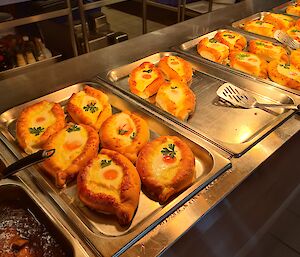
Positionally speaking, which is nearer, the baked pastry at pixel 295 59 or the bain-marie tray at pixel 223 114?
the bain-marie tray at pixel 223 114

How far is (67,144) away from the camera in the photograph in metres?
1.13

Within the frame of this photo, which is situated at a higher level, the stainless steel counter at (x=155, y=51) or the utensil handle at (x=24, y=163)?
the utensil handle at (x=24, y=163)

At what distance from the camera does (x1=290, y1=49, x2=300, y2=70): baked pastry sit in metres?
→ 1.74

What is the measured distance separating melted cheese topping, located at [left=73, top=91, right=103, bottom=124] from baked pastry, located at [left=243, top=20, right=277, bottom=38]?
1.34 metres

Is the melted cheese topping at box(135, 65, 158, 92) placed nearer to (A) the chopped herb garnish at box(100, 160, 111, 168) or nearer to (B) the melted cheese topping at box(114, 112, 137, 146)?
(B) the melted cheese topping at box(114, 112, 137, 146)

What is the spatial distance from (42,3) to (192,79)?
2014 mm

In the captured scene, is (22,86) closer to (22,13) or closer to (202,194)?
(202,194)

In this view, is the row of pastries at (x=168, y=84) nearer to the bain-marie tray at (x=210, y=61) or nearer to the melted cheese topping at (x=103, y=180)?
the bain-marie tray at (x=210, y=61)

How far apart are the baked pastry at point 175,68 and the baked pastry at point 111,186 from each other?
0.67 m

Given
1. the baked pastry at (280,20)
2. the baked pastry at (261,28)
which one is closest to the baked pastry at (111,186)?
the baked pastry at (261,28)

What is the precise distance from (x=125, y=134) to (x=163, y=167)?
0.71ft

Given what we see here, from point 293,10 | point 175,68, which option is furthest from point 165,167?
point 293,10

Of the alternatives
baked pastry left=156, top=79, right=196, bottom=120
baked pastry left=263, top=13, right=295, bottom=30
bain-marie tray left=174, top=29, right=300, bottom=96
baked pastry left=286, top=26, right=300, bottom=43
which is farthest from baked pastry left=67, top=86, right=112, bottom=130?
baked pastry left=263, top=13, right=295, bottom=30

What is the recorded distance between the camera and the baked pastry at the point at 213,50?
5.88 ft
